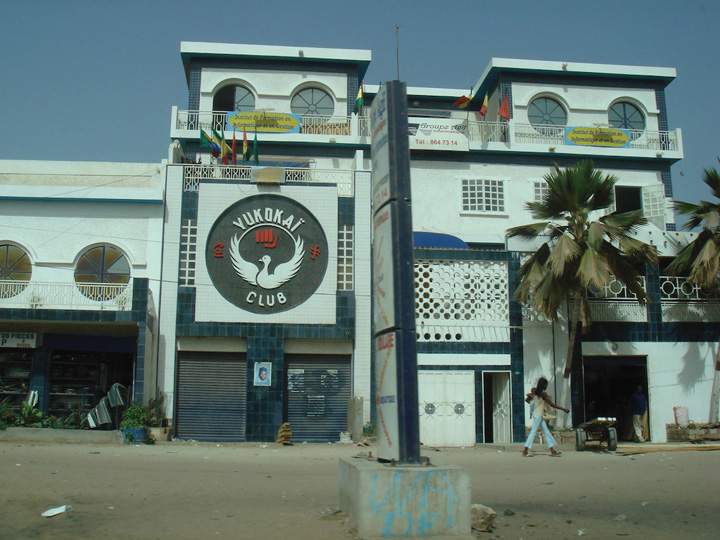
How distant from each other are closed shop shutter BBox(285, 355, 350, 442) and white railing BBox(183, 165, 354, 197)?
5.23 meters

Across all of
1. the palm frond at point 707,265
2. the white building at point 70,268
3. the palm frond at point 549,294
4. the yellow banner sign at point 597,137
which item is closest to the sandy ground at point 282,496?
the palm frond at point 549,294

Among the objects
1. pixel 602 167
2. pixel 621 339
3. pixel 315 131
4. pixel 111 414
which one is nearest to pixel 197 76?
pixel 315 131

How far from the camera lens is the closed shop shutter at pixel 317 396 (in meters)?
21.7

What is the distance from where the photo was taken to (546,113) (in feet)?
97.4

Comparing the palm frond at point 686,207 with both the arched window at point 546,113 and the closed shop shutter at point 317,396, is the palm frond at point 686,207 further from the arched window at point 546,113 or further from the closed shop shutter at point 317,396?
the closed shop shutter at point 317,396

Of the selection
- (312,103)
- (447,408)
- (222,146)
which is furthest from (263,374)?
(312,103)

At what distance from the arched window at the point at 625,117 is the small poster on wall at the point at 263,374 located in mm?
17518

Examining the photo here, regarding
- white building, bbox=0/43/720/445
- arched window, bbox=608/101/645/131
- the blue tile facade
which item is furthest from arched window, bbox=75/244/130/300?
arched window, bbox=608/101/645/131

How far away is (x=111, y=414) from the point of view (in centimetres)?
2172

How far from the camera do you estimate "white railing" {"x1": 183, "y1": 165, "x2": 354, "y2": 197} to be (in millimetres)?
22547

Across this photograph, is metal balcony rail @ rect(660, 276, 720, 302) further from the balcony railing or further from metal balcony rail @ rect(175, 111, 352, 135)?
metal balcony rail @ rect(175, 111, 352, 135)

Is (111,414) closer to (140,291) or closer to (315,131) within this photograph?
(140,291)

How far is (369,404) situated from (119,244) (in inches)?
345

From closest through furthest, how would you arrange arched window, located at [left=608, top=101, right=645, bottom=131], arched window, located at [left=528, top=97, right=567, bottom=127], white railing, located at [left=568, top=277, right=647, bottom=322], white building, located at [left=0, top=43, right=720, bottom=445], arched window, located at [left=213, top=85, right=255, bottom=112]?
1. white building, located at [left=0, top=43, right=720, bottom=445]
2. white railing, located at [left=568, top=277, right=647, bottom=322]
3. arched window, located at [left=213, top=85, right=255, bottom=112]
4. arched window, located at [left=528, top=97, right=567, bottom=127]
5. arched window, located at [left=608, top=101, right=645, bottom=131]
